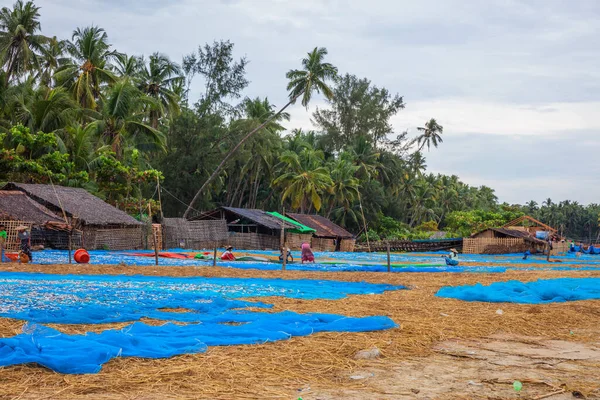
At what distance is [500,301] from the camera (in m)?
10.3

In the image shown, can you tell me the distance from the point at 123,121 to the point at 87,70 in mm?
4550

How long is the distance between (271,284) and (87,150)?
20.6 metres

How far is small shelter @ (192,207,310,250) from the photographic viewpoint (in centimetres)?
3594

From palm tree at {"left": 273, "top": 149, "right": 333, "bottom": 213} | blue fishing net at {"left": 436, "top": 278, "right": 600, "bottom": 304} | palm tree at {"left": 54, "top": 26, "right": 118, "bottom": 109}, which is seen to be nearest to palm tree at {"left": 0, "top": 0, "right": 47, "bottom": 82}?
palm tree at {"left": 54, "top": 26, "right": 118, "bottom": 109}

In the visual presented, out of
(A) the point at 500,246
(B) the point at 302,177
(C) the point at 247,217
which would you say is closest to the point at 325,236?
(B) the point at 302,177

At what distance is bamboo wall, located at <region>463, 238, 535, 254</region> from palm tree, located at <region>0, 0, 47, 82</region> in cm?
2877

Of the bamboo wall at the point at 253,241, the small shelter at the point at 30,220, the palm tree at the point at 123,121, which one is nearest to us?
the small shelter at the point at 30,220

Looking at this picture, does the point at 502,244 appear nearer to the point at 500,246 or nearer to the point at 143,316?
the point at 500,246

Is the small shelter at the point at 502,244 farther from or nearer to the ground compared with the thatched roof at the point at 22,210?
nearer to the ground

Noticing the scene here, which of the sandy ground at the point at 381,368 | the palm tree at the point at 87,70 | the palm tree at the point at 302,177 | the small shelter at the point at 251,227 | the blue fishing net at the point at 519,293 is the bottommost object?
the sandy ground at the point at 381,368

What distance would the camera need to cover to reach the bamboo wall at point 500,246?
42.0m

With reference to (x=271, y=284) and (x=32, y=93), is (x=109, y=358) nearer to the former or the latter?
(x=271, y=284)

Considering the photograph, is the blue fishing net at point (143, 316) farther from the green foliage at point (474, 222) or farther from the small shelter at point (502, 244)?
the green foliage at point (474, 222)

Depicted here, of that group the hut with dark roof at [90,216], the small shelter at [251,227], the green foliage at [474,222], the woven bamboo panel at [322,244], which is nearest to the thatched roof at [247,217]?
the small shelter at [251,227]
